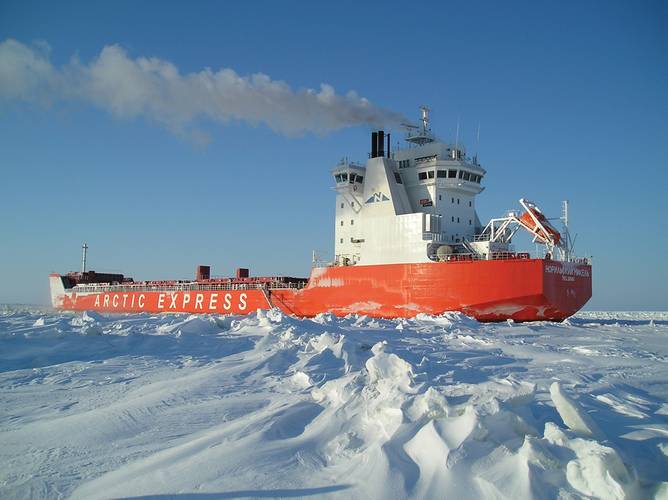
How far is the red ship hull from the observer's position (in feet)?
57.2

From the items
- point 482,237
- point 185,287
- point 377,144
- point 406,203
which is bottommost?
point 185,287

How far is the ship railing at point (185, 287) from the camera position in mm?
25228

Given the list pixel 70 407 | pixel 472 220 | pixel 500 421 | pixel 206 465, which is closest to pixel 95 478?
pixel 206 465

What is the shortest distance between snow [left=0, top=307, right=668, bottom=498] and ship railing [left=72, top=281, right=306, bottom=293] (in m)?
16.9

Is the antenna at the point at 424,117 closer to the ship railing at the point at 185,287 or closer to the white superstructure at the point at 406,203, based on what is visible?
the white superstructure at the point at 406,203

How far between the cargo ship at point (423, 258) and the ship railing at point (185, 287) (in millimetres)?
145

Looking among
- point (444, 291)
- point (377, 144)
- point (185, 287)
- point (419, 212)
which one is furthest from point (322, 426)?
point (185, 287)

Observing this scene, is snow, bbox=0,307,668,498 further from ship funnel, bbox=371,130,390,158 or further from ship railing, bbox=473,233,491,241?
ship funnel, bbox=371,130,390,158

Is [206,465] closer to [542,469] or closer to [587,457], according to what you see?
[542,469]

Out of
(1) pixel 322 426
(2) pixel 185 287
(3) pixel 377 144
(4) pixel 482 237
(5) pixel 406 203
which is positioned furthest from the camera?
(2) pixel 185 287

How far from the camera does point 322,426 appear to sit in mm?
4461

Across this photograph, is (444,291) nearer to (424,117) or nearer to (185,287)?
(424,117)

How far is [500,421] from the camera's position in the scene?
3924 millimetres

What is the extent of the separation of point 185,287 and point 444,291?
1748 cm
